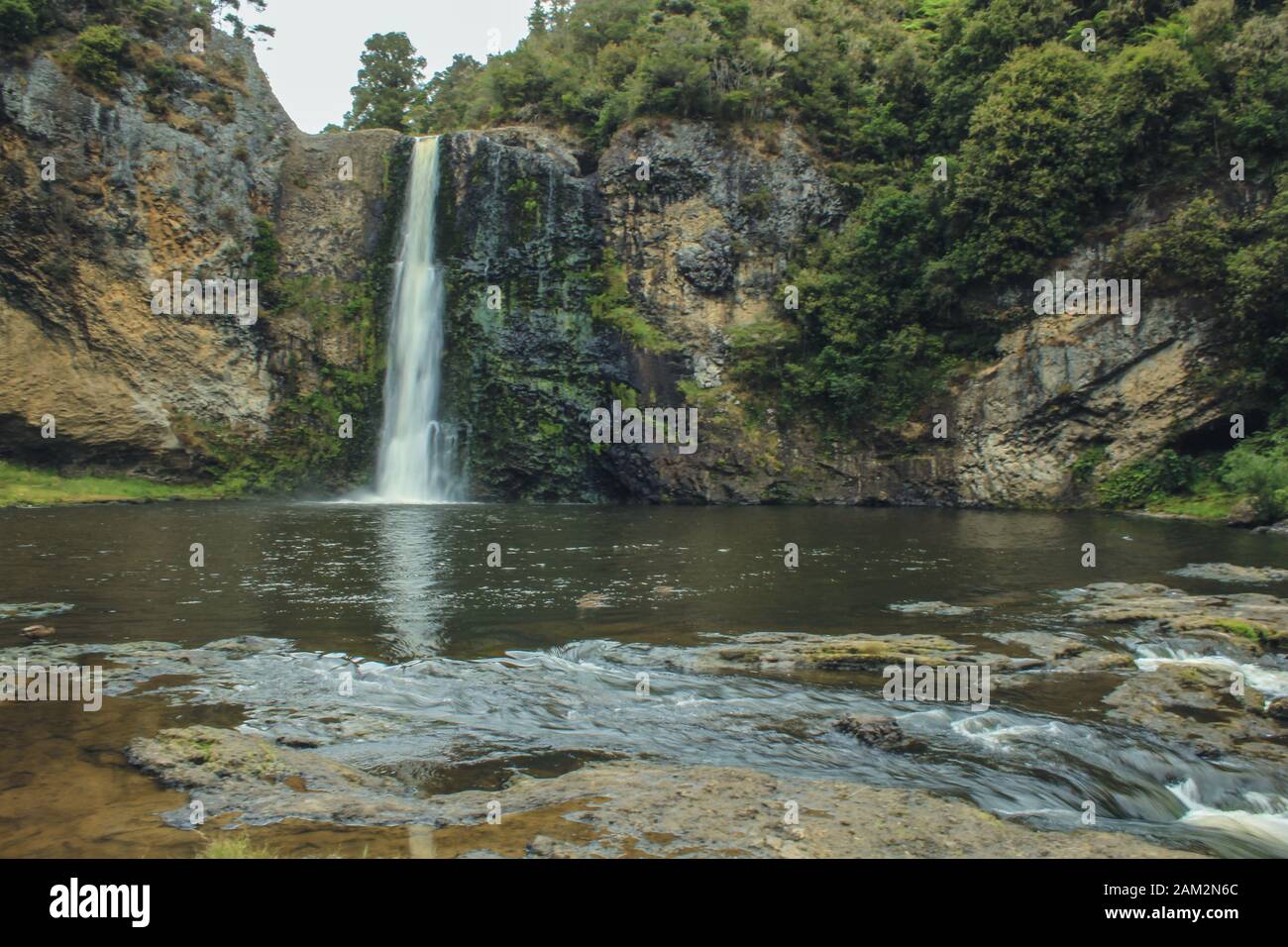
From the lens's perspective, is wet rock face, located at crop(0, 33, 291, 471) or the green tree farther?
the green tree

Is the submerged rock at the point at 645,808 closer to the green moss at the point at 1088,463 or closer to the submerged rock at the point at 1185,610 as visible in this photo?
the submerged rock at the point at 1185,610

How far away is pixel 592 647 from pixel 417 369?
29.1 m

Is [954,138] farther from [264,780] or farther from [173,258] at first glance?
[264,780]

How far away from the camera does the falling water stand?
37.9 metres

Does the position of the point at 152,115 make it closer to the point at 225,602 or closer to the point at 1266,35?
the point at 225,602

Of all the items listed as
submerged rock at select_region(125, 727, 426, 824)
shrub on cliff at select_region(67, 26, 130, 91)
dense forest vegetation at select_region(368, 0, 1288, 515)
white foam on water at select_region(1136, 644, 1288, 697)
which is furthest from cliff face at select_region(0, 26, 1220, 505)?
submerged rock at select_region(125, 727, 426, 824)

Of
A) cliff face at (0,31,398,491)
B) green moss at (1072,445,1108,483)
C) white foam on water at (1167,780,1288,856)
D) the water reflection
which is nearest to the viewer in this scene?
white foam on water at (1167,780,1288,856)

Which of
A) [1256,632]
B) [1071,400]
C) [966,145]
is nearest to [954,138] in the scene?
[966,145]

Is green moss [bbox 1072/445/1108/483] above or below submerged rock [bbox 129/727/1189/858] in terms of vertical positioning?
above

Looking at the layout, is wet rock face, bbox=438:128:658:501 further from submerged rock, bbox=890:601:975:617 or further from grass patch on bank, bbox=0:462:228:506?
submerged rock, bbox=890:601:975:617

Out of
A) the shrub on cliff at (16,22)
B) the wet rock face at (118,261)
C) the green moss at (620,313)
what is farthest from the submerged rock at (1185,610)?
the shrub on cliff at (16,22)

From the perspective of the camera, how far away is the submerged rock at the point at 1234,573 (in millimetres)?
16609

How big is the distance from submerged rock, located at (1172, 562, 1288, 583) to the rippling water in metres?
0.56
